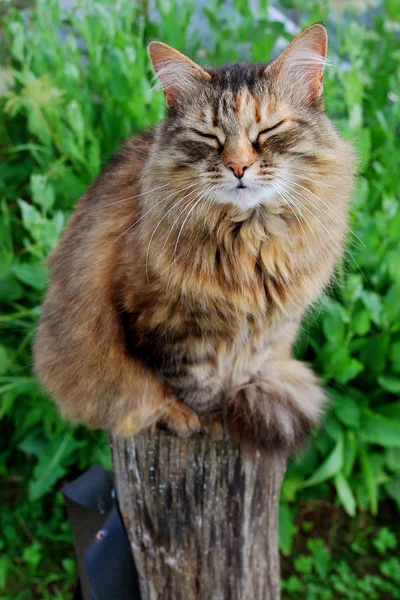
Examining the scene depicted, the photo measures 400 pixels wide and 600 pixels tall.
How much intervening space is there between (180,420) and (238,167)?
2.32 ft

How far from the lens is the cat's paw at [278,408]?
4.70ft

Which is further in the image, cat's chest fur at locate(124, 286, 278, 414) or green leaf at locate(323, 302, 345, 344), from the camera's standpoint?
green leaf at locate(323, 302, 345, 344)

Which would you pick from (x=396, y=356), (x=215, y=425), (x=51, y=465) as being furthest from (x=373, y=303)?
(x=51, y=465)

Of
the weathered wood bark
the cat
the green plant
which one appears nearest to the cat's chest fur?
the cat

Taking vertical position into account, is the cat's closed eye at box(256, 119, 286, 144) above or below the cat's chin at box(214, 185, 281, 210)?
above

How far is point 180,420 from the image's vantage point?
1.50 m

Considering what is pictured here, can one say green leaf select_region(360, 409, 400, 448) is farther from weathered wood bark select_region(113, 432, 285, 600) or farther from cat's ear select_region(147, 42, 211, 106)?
cat's ear select_region(147, 42, 211, 106)

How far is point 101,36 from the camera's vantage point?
277 cm

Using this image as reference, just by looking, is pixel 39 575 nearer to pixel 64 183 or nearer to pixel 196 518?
pixel 196 518

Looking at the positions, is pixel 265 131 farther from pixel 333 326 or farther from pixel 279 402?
pixel 333 326

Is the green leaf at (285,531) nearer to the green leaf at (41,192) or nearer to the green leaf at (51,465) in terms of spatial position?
the green leaf at (51,465)

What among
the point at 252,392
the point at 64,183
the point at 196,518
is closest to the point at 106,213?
the point at 252,392

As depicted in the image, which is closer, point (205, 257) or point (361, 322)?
point (205, 257)

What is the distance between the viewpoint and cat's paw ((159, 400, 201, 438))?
146 centimetres
